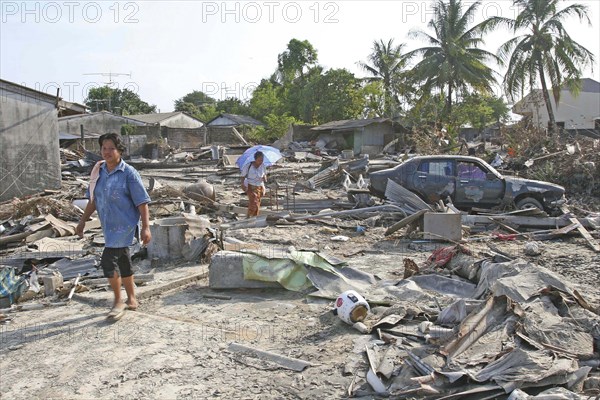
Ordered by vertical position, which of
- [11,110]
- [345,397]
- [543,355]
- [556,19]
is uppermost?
[556,19]

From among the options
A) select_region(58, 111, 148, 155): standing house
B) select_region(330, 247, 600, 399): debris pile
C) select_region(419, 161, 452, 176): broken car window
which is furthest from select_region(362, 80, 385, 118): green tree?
select_region(330, 247, 600, 399): debris pile

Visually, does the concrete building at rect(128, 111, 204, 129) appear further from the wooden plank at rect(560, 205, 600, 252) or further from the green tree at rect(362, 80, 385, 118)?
the wooden plank at rect(560, 205, 600, 252)

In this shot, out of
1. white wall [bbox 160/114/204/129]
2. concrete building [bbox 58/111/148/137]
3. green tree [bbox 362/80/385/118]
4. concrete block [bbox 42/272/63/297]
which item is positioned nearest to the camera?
concrete block [bbox 42/272/63/297]

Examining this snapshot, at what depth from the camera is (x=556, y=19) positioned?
2934 centimetres

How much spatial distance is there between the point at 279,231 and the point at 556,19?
2612 cm

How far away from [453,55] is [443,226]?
2830 centimetres

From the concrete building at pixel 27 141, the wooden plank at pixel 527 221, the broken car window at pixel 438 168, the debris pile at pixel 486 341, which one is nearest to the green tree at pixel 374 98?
the concrete building at pixel 27 141

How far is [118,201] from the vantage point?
205 inches

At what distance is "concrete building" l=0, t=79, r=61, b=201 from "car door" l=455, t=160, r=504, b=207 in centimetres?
1258

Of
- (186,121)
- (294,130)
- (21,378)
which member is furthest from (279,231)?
(186,121)

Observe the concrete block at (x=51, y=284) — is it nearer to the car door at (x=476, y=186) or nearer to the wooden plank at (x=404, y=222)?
the wooden plank at (x=404, y=222)

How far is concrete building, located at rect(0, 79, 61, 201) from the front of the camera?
620 inches

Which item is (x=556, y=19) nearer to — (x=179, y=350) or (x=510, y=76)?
(x=510, y=76)

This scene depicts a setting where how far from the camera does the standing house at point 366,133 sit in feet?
116
